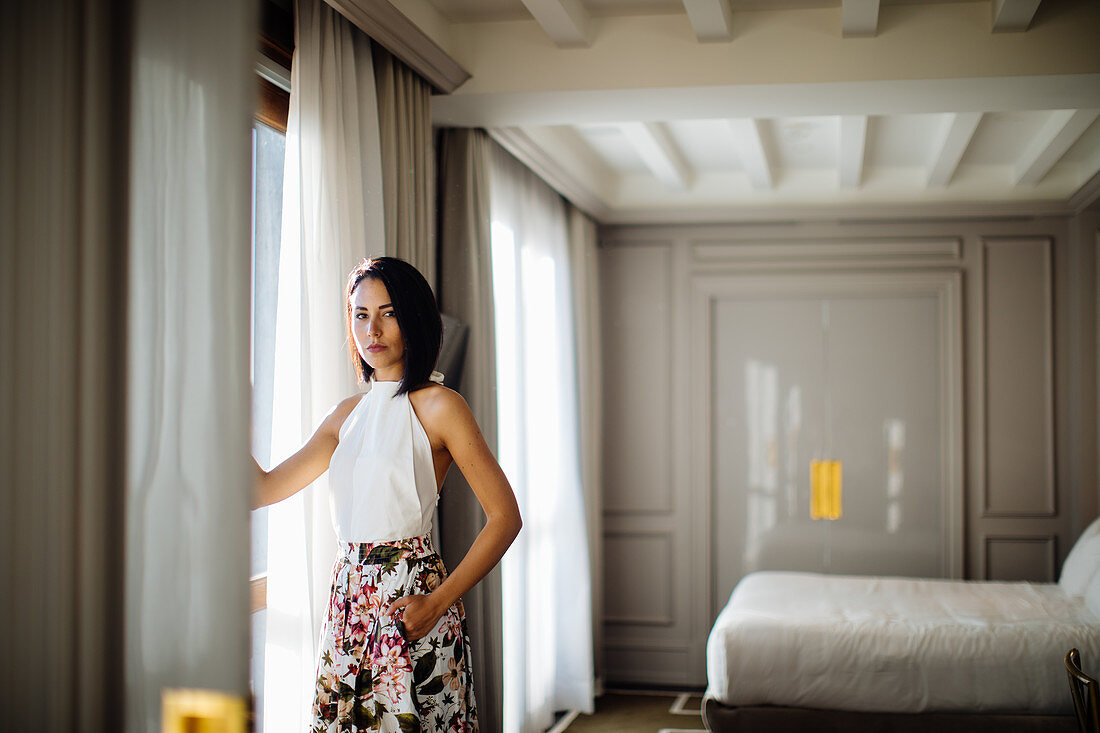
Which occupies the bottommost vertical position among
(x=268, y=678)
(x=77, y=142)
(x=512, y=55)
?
(x=268, y=678)

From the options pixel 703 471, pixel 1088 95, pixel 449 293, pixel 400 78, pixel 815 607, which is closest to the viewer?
pixel 400 78

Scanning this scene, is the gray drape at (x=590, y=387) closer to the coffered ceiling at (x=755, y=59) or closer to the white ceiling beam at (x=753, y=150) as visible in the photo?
the white ceiling beam at (x=753, y=150)

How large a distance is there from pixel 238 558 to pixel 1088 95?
3.02 meters

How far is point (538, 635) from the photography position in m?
4.15

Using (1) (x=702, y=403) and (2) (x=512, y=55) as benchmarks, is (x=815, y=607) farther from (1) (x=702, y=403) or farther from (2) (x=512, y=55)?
(2) (x=512, y=55)

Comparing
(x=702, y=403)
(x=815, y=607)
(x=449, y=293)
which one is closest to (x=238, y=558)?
(x=449, y=293)

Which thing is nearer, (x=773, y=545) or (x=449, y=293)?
(x=449, y=293)

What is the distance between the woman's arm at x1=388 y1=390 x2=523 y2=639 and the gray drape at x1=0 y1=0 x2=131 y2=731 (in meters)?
0.82

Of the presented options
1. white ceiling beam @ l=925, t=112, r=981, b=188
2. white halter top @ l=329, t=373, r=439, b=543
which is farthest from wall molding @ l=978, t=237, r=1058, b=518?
white halter top @ l=329, t=373, r=439, b=543

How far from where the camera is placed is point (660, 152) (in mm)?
4148

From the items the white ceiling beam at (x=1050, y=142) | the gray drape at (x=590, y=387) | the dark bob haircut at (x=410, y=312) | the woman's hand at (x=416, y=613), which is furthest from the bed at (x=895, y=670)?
the dark bob haircut at (x=410, y=312)

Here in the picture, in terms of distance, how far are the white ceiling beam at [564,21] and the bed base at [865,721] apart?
8.28ft

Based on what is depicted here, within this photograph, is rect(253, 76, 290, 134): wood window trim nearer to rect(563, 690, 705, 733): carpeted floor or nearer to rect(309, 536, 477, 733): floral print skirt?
rect(309, 536, 477, 733): floral print skirt

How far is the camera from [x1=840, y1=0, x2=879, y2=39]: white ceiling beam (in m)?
2.51
